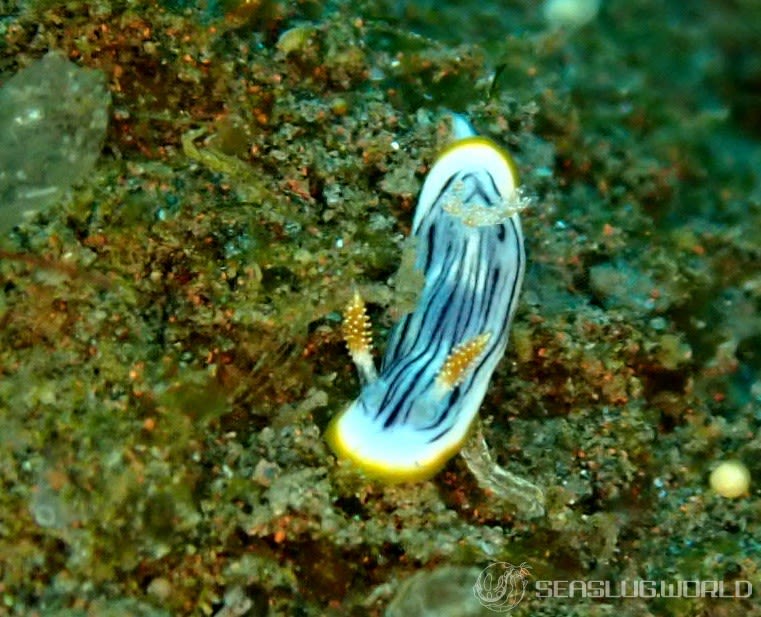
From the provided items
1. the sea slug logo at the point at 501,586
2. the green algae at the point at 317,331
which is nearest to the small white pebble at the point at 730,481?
the green algae at the point at 317,331

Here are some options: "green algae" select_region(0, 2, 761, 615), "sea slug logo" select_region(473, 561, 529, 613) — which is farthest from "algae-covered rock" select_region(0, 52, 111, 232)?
"sea slug logo" select_region(473, 561, 529, 613)

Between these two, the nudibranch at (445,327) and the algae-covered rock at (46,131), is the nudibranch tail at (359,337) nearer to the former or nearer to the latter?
the nudibranch at (445,327)

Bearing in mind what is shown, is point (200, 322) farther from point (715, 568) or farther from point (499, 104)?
point (715, 568)

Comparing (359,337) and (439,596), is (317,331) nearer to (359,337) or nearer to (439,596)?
(359,337)

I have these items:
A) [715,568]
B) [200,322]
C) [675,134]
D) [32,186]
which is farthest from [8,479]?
[675,134]

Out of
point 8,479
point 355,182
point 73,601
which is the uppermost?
point 355,182
